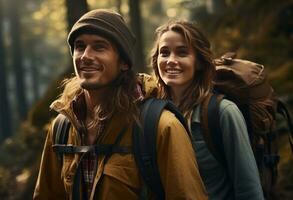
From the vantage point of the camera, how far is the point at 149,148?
2893 mm

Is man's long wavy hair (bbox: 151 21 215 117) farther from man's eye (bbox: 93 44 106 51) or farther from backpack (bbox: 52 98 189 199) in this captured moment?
man's eye (bbox: 93 44 106 51)

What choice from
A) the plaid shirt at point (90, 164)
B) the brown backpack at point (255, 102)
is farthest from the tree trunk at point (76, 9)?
the plaid shirt at point (90, 164)

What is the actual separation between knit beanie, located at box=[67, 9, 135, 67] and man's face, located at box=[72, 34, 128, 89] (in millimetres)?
32

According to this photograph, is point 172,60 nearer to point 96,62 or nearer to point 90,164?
point 96,62

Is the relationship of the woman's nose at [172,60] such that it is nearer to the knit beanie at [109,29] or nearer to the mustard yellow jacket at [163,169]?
the knit beanie at [109,29]

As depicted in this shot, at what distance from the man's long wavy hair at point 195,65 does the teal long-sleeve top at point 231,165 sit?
0.21 m

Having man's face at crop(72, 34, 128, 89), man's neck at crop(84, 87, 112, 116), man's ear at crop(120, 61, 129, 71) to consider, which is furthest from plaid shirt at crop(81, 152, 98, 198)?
man's ear at crop(120, 61, 129, 71)

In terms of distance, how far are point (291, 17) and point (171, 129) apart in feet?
29.0

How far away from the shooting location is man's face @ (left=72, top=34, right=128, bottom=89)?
9.94ft

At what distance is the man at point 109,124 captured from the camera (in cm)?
289

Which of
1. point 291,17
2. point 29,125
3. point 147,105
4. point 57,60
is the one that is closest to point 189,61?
point 147,105

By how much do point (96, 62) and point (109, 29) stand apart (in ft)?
0.67

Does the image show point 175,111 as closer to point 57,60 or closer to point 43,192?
point 43,192

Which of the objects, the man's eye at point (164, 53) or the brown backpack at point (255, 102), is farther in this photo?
the brown backpack at point (255, 102)
